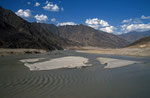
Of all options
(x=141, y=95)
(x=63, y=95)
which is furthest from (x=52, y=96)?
(x=141, y=95)

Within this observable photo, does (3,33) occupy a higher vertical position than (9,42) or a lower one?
higher

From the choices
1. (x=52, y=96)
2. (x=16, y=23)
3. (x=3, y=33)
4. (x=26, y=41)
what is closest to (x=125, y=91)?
(x=52, y=96)

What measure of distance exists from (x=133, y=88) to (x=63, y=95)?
539 cm

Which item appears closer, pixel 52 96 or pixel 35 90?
pixel 52 96

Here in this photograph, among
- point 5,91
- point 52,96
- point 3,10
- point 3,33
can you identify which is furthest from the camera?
point 3,10

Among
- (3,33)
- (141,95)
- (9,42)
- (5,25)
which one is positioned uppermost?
(5,25)

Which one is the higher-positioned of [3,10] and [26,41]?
[3,10]

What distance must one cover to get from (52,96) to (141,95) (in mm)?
5729

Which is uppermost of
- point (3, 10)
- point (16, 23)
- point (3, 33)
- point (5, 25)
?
point (3, 10)

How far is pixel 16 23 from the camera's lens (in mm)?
114938

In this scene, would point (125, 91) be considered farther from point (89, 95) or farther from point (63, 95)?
point (63, 95)

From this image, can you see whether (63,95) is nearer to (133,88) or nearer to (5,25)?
(133,88)

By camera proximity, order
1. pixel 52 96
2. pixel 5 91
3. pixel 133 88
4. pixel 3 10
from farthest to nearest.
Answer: pixel 3 10
pixel 133 88
pixel 5 91
pixel 52 96

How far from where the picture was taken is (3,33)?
79.1 metres
